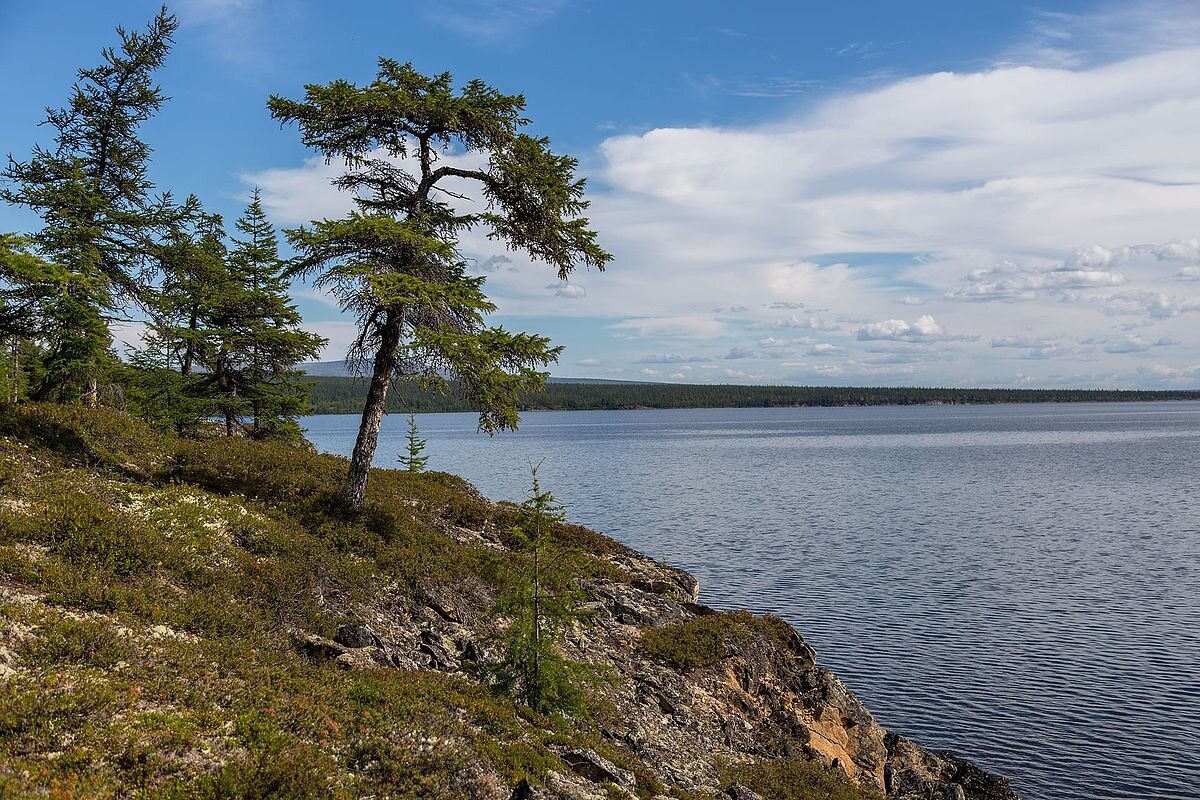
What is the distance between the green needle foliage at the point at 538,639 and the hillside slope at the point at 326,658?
89 cm

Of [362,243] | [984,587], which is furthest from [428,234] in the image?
[984,587]

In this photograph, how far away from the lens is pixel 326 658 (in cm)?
1522

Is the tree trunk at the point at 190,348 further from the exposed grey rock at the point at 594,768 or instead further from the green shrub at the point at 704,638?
the exposed grey rock at the point at 594,768

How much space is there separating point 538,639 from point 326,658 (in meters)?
4.49

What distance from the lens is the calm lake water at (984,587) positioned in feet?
83.3

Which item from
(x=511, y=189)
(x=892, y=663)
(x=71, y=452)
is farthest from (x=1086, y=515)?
(x=71, y=452)

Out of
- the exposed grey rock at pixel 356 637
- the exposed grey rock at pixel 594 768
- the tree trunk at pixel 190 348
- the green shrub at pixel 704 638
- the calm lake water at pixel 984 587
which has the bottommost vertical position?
the calm lake water at pixel 984 587

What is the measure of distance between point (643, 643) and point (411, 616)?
809 centimetres

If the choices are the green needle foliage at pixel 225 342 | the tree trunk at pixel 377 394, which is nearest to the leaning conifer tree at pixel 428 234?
the tree trunk at pixel 377 394

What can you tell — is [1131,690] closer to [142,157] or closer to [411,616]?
[411,616]

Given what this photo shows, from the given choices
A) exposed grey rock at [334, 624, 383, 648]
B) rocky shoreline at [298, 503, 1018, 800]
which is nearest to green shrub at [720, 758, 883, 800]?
rocky shoreline at [298, 503, 1018, 800]

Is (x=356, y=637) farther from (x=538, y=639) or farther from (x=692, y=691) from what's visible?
(x=692, y=691)

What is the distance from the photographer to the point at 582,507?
67.3 metres

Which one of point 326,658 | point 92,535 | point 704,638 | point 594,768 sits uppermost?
point 92,535
